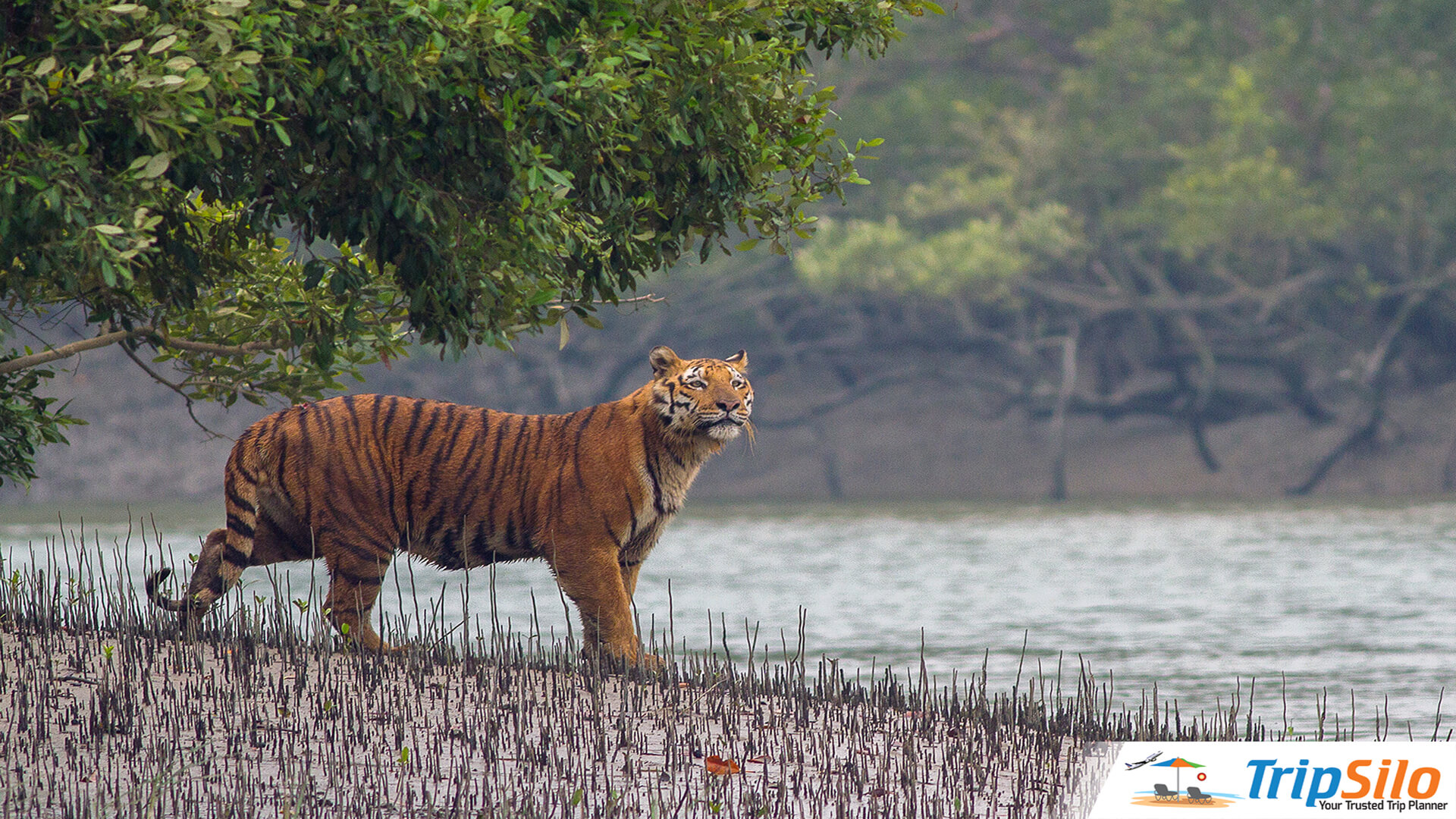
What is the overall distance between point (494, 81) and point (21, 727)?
355cm

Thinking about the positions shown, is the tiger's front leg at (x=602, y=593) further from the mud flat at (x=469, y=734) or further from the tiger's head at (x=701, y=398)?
the tiger's head at (x=701, y=398)

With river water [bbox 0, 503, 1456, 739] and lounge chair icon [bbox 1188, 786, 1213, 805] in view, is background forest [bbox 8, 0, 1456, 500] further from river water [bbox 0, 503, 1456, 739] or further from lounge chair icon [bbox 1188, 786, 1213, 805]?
lounge chair icon [bbox 1188, 786, 1213, 805]

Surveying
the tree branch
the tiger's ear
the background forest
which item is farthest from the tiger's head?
the background forest

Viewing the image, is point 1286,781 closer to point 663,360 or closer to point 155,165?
point 663,360

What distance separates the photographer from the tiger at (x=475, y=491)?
984 centimetres

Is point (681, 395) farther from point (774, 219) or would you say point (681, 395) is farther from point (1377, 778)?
point (1377, 778)

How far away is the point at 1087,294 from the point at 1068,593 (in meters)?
19.5

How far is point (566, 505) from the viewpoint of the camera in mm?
9883

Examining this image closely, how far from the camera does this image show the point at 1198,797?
7422 mm

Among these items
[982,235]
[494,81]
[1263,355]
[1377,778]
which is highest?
[982,235]

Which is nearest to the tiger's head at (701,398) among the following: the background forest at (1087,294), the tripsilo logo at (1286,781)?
the tripsilo logo at (1286,781)

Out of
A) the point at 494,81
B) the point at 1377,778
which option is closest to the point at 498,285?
the point at 494,81

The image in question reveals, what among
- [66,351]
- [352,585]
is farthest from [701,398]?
[66,351]

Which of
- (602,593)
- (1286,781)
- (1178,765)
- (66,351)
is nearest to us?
(1286,781)
